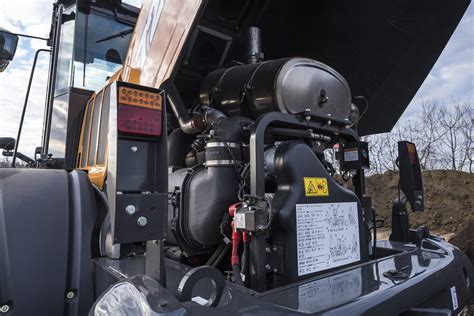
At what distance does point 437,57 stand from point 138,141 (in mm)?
2321

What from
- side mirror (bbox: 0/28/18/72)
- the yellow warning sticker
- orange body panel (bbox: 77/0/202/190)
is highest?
side mirror (bbox: 0/28/18/72)

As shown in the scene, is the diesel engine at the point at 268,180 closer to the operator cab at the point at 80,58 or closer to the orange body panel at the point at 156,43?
the orange body panel at the point at 156,43

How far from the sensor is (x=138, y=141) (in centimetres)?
140

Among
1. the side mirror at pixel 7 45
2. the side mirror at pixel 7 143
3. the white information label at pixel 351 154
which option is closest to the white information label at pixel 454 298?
the white information label at pixel 351 154

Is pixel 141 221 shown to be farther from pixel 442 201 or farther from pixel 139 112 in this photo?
pixel 442 201

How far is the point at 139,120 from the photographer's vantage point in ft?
4.56

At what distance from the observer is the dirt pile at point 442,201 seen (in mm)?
8578

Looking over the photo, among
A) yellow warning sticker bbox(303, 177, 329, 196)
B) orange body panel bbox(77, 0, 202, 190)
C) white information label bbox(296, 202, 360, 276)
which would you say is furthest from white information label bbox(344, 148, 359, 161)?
orange body panel bbox(77, 0, 202, 190)

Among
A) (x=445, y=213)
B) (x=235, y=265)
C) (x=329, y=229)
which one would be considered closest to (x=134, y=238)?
(x=235, y=265)

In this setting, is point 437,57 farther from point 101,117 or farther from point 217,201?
point 101,117

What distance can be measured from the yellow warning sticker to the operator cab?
1897 millimetres

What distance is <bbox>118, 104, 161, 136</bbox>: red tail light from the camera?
1354 mm

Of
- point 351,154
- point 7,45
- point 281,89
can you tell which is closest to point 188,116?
point 281,89

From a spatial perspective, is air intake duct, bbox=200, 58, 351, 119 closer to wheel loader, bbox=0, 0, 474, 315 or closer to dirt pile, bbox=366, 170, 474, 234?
wheel loader, bbox=0, 0, 474, 315
